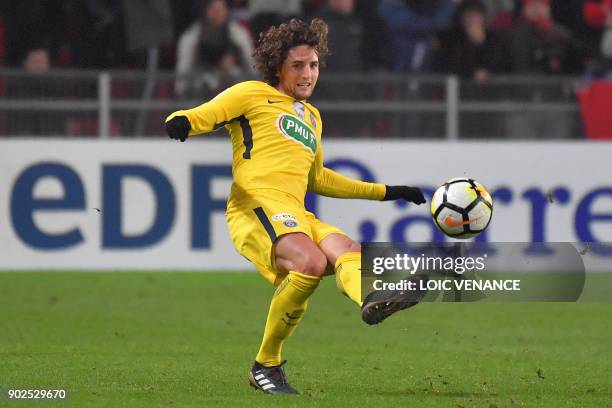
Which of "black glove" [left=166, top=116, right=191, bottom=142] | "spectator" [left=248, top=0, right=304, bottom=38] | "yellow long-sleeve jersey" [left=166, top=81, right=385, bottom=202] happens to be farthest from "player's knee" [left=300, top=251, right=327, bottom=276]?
"spectator" [left=248, top=0, right=304, bottom=38]

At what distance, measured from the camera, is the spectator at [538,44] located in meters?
16.2

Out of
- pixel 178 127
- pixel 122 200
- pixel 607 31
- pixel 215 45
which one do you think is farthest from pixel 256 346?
pixel 607 31

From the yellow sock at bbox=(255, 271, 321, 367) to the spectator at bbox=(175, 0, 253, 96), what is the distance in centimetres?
756

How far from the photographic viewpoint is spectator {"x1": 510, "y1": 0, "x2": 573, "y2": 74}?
53.0 feet

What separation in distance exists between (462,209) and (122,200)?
23.2 ft

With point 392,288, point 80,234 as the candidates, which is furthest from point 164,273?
point 392,288

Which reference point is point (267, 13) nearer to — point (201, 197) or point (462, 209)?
point (201, 197)

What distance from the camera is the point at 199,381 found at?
328 inches

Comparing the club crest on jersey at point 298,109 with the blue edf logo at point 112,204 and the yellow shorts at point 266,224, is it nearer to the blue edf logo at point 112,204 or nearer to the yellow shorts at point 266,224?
the yellow shorts at point 266,224

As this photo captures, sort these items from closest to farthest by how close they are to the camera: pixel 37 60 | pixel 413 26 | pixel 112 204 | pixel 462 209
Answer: pixel 462 209, pixel 112 204, pixel 37 60, pixel 413 26

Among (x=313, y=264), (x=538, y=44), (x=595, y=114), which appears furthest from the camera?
(x=538, y=44)

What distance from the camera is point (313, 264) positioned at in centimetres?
768

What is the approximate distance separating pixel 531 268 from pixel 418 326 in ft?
4.81

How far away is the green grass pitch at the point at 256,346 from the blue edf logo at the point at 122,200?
0.38m
